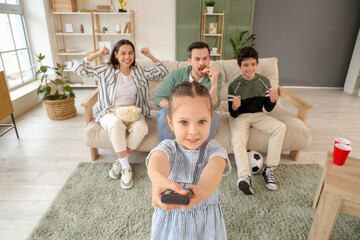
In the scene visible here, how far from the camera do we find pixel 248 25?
4.61m

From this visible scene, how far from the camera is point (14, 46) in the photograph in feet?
12.4

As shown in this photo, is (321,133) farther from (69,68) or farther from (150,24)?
(69,68)

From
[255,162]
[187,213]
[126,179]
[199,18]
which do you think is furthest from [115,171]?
[199,18]

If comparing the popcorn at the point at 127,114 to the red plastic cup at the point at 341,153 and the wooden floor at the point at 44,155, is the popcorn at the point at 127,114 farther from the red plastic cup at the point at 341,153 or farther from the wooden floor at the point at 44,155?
the red plastic cup at the point at 341,153

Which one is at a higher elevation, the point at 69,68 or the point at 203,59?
the point at 203,59

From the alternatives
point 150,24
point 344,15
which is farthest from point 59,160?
point 344,15

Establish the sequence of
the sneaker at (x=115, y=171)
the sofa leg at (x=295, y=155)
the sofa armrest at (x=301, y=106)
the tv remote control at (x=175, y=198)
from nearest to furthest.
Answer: the tv remote control at (x=175, y=198)
the sneaker at (x=115, y=171)
the sofa armrest at (x=301, y=106)
the sofa leg at (x=295, y=155)

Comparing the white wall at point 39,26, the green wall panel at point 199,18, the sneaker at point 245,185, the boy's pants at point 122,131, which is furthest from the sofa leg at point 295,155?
the white wall at point 39,26

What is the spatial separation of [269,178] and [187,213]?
125cm

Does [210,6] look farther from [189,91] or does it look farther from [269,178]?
[189,91]

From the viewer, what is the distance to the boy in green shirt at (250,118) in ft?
6.25

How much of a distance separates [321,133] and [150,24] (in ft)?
11.5

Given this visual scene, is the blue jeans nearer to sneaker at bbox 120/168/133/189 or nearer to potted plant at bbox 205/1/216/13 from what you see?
sneaker at bbox 120/168/133/189

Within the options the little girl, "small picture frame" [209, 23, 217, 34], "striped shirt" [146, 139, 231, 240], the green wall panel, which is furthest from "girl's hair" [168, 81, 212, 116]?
"small picture frame" [209, 23, 217, 34]
